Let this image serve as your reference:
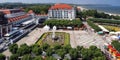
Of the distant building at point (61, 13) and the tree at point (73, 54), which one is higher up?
the tree at point (73, 54)

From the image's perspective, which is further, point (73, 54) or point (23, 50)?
point (23, 50)

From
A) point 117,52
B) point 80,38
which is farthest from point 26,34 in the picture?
point 117,52

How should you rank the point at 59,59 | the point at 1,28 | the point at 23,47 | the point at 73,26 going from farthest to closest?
the point at 73,26, the point at 1,28, the point at 23,47, the point at 59,59

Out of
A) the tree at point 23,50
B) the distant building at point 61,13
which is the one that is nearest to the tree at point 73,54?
the tree at point 23,50

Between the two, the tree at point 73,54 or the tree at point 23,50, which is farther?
the tree at point 23,50

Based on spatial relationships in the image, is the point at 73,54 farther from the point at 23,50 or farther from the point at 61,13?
the point at 61,13

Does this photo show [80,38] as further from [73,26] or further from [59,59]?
[59,59]

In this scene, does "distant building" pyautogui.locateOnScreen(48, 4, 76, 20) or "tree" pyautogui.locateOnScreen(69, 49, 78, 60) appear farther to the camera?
"distant building" pyautogui.locateOnScreen(48, 4, 76, 20)

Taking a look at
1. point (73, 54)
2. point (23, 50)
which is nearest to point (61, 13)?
point (23, 50)

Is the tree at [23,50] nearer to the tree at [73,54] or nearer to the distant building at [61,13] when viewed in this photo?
the tree at [73,54]

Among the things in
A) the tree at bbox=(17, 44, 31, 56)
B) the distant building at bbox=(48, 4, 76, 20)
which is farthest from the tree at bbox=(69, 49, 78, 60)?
the distant building at bbox=(48, 4, 76, 20)

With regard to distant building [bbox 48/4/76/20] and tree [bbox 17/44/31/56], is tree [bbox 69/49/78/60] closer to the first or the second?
tree [bbox 17/44/31/56]
